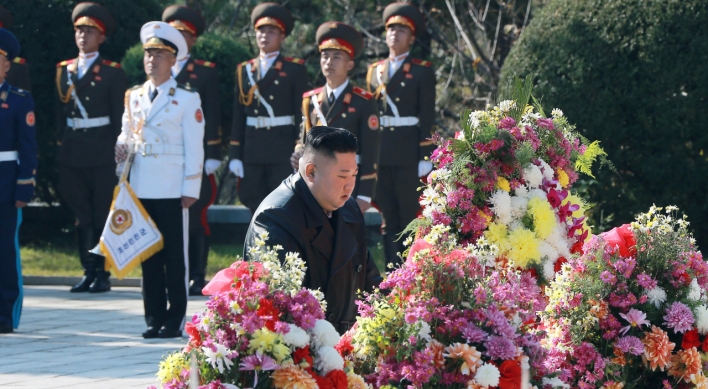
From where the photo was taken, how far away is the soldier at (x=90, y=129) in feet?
34.2

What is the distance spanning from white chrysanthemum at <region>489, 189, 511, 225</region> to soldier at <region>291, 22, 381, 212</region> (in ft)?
10.9

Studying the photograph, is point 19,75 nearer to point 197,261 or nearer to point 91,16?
point 91,16

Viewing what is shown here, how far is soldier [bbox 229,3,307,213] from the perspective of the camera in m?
10.2

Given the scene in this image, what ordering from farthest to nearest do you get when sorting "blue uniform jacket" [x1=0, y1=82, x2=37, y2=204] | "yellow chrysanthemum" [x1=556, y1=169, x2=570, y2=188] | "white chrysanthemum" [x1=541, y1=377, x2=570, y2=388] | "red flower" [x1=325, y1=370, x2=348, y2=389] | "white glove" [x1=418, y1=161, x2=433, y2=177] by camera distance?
"white glove" [x1=418, y1=161, x2=433, y2=177]
"blue uniform jacket" [x1=0, y1=82, x2=37, y2=204]
"yellow chrysanthemum" [x1=556, y1=169, x2=570, y2=188]
"white chrysanthemum" [x1=541, y1=377, x2=570, y2=388]
"red flower" [x1=325, y1=370, x2=348, y2=389]

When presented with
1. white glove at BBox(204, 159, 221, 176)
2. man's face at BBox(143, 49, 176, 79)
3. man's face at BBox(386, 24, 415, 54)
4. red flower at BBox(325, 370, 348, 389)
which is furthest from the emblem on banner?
red flower at BBox(325, 370, 348, 389)

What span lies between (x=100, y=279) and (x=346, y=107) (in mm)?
3051

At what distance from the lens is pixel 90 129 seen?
10469 millimetres

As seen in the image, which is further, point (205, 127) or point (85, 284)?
point (85, 284)

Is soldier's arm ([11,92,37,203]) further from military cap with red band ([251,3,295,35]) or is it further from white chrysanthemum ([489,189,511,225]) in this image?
white chrysanthemum ([489,189,511,225])

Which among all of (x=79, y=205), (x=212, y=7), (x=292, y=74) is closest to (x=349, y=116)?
(x=292, y=74)

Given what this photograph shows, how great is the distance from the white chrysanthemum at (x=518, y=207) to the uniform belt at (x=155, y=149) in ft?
9.98

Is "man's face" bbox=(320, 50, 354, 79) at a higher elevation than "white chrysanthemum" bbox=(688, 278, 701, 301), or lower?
higher

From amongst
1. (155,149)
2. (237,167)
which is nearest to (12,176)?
(155,149)

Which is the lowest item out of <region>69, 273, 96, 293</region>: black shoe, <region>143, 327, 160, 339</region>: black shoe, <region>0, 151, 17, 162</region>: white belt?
<region>69, 273, 96, 293</region>: black shoe
